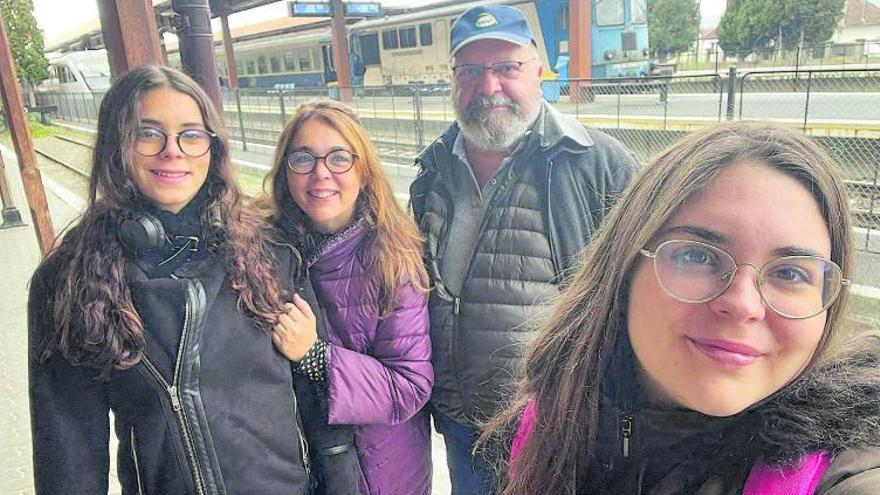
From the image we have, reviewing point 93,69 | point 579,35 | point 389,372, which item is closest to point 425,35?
point 579,35

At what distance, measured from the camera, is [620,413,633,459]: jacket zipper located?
108cm

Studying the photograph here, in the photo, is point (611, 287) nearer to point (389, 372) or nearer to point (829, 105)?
point (389, 372)

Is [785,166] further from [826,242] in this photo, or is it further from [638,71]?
[638,71]

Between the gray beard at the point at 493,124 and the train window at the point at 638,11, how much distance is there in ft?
50.5

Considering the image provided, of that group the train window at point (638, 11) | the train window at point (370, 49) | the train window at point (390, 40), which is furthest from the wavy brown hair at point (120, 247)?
the train window at point (370, 49)

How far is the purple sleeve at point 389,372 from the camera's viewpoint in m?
1.73

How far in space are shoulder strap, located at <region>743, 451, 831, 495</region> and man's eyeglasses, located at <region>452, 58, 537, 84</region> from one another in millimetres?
1672

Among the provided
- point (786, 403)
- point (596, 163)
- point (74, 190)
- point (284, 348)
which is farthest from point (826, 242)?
point (74, 190)

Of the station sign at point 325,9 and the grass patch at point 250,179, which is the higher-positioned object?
the station sign at point 325,9

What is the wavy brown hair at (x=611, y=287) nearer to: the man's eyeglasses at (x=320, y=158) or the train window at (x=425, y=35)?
the man's eyeglasses at (x=320, y=158)

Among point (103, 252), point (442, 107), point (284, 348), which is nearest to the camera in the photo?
point (103, 252)

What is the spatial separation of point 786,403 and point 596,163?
3.96ft

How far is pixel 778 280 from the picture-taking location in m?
0.89

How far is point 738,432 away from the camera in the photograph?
3.08ft
